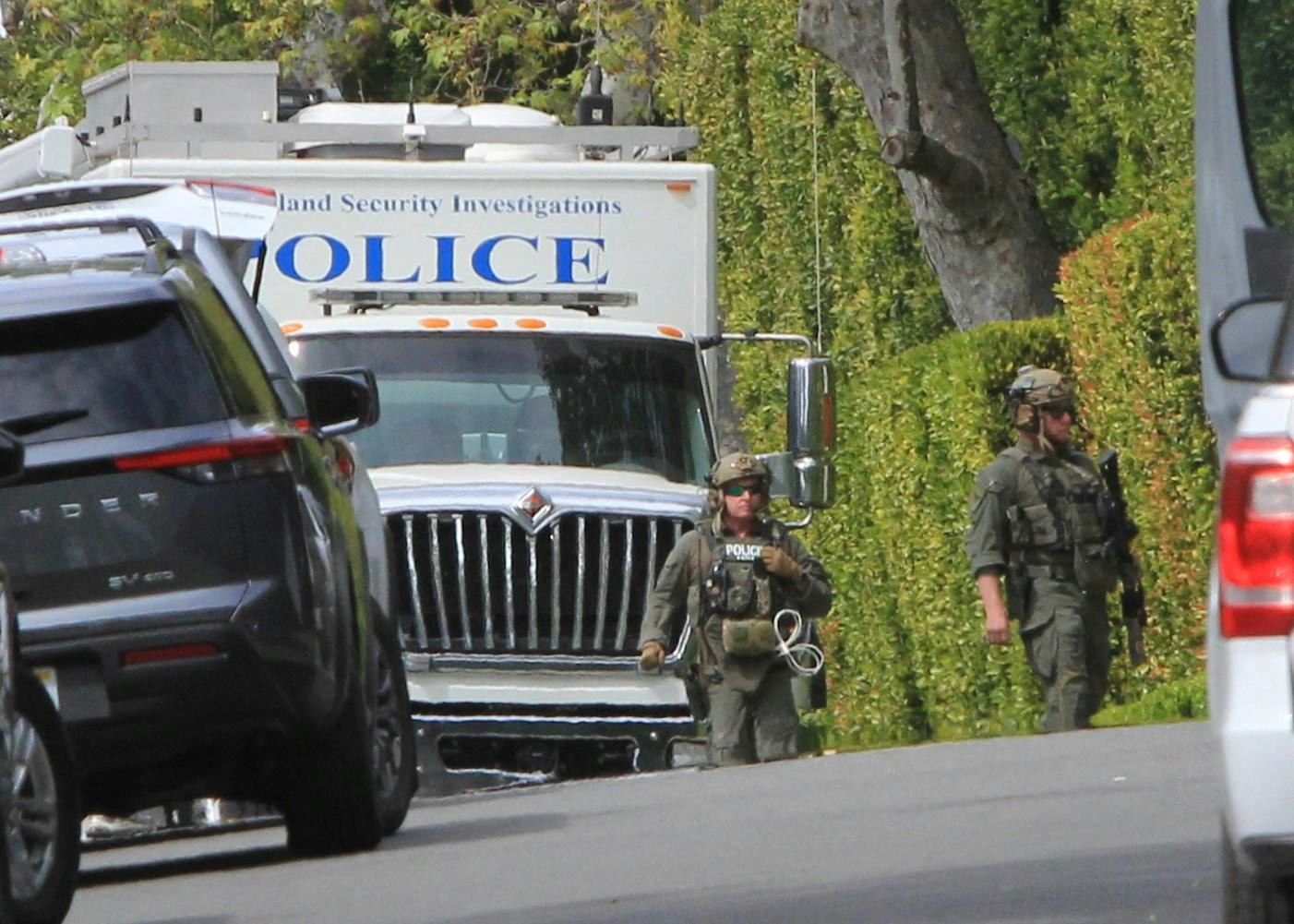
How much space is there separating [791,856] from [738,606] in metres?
5.22

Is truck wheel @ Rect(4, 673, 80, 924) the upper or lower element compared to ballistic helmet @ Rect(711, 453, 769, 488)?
lower

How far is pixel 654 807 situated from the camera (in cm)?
1154

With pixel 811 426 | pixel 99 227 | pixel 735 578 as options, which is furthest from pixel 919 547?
pixel 99 227

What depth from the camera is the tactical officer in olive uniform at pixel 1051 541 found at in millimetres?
14336

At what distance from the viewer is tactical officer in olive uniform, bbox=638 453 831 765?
1459 centimetres

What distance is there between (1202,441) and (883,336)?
22.1ft

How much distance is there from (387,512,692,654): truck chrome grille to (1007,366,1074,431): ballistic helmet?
1749 millimetres

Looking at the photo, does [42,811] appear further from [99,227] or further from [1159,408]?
[1159,408]

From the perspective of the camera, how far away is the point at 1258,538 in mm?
5531

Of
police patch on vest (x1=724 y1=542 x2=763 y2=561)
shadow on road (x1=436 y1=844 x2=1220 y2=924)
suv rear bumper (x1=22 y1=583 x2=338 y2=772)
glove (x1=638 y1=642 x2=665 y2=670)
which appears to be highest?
suv rear bumper (x1=22 y1=583 x2=338 y2=772)

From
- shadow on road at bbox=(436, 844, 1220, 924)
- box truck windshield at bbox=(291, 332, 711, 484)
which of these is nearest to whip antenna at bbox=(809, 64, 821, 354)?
box truck windshield at bbox=(291, 332, 711, 484)

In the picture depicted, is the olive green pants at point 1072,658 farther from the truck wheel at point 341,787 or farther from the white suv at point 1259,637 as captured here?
the white suv at point 1259,637

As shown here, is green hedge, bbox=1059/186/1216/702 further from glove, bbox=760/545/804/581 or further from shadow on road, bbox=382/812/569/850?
shadow on road, bbox=382/812/569/850

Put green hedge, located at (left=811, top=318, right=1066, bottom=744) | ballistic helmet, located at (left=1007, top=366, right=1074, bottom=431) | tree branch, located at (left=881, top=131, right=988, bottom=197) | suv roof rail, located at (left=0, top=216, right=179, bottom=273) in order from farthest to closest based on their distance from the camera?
tree branch, located at (left=881, top=131, right=988, bottom=197)
green hedge, located at (left=811, top=318, right=1066, bottom=744)
ballistic helmet, located at (left=1007, top=366, right=1074, bottom=431)
suv roof rail, located at (left=0, top=216, right=179, bottom=273)
